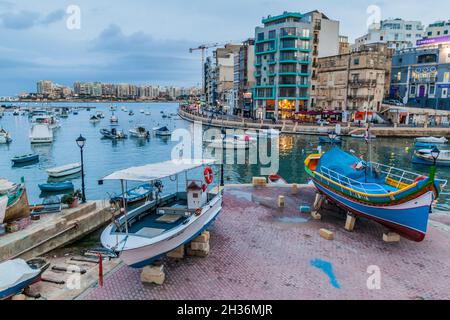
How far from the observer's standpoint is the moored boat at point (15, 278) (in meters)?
10.0

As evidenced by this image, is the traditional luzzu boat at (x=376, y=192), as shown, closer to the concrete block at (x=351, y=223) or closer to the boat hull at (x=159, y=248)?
the concrete block at (x=351, y=223)

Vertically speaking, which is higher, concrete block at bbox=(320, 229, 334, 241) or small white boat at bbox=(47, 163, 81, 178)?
concrete block at bbox=(320, 229, 334, 241)

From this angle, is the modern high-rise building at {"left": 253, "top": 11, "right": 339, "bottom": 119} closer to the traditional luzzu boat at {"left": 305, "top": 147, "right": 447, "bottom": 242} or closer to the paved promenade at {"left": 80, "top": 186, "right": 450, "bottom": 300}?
the traditional luzzu boat at {"left": 305, "top": 147, "right": 447, "bottom": 242}

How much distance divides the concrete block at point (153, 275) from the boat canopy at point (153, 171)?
2.88m

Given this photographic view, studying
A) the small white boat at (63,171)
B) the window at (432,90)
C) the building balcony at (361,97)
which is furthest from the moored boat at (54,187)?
the window at (432,90)

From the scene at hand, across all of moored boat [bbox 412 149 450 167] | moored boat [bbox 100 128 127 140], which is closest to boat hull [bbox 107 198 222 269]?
moored boat [bbox 412 149 450 167]

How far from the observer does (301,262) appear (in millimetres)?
12055

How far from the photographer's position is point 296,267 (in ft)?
38.4

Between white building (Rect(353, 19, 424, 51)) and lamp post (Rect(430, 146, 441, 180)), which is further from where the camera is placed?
white building (Rect(353, 19, 424, 51))

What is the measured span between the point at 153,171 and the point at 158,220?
2.13 m

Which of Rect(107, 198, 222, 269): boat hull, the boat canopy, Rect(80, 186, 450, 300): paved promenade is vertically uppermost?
the boat canopy

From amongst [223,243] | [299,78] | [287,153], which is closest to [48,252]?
[223,243]

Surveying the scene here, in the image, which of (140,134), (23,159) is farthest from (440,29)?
(23,159)

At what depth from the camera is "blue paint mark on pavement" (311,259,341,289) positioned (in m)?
10.7
